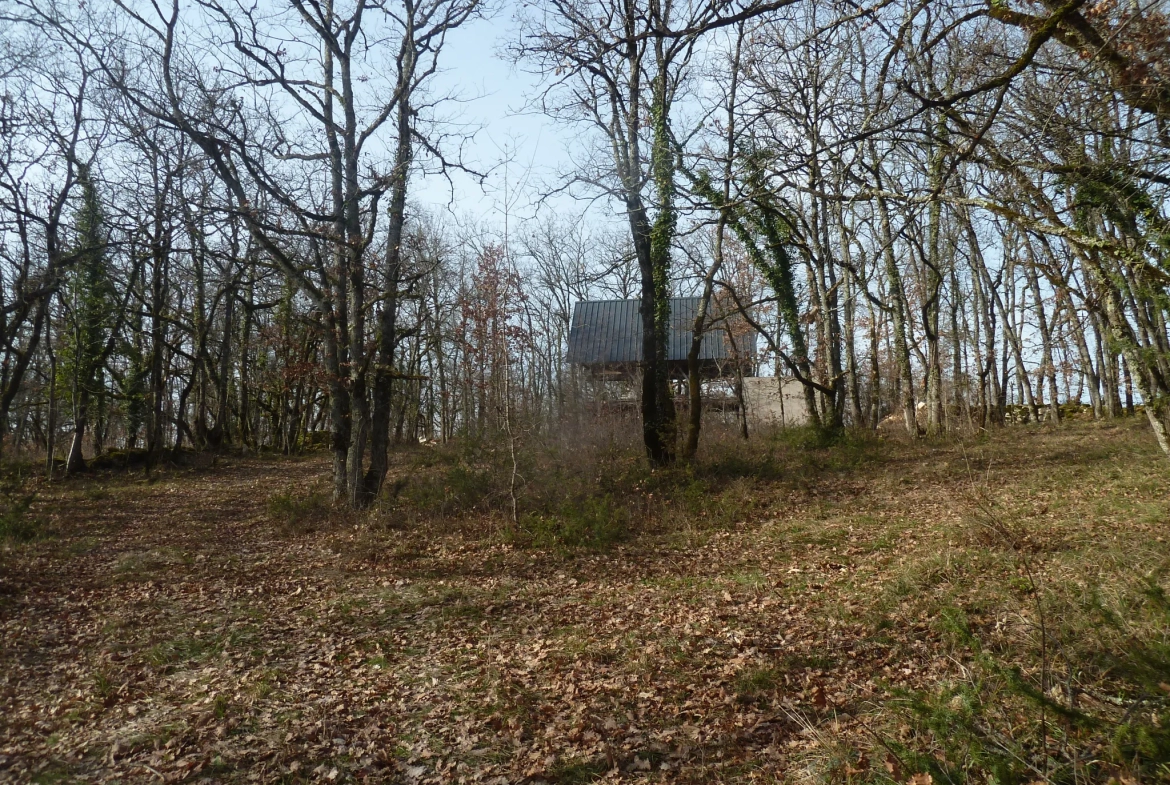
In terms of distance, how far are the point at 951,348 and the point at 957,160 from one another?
707 inches

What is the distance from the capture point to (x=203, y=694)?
6.11 metres

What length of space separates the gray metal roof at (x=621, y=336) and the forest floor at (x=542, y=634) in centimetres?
1587

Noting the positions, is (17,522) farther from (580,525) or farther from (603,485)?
(603,485)

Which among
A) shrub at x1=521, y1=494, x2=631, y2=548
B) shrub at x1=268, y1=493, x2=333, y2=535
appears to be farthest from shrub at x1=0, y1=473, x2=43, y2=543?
shrub at x1=521, y1=494, x2=631, y2=548

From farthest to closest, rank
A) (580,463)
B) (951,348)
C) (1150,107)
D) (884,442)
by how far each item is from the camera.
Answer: (951,348), (884,442), (580,463), (1150,107)

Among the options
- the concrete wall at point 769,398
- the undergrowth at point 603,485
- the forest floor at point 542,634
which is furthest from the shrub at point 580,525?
the concrete wall at point 769,398

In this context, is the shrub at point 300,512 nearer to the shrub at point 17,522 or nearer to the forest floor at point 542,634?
the forest floor at point 542,634

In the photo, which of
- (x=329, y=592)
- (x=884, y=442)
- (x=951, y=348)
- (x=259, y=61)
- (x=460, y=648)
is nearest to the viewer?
(x=460, y=648)

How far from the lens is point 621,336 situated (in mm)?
29031

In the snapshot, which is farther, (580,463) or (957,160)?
(580,463)

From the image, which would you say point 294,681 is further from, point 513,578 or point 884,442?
point 884,442

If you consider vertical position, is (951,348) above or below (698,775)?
above

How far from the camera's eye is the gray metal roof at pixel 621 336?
27.9 metres

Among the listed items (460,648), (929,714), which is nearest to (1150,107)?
(929,714)
